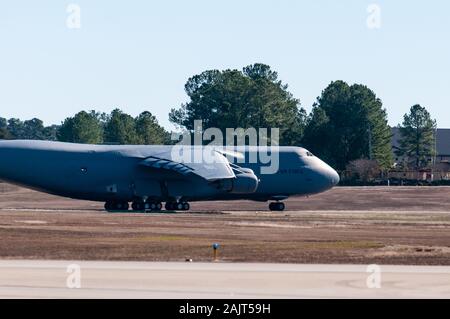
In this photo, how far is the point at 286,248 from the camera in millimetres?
41938

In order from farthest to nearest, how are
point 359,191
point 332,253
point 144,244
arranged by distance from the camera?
point 359,191, point 144,244, point 332,253

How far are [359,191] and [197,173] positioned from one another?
29.1 metres

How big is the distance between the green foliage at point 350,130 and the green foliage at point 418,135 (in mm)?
11879

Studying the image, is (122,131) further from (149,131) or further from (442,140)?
(442,140)

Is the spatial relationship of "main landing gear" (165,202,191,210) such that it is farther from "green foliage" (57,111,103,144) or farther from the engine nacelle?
"green foliage" (57,111,103,144)

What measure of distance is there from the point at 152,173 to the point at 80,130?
3573 inches

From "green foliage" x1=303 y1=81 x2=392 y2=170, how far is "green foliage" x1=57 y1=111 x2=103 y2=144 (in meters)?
34.0

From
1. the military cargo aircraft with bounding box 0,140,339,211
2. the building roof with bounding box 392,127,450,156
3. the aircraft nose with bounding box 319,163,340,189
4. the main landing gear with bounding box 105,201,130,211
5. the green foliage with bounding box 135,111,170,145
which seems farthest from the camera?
the building roof with bounding box 392,127,450,156

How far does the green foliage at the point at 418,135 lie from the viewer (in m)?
159

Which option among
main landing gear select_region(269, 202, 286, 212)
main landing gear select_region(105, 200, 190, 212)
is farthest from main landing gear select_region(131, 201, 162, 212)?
main landing gear select_region(269, 202, 286, 212)

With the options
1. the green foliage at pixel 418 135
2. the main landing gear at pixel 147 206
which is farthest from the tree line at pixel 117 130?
the main landing gear at pixel 147 206

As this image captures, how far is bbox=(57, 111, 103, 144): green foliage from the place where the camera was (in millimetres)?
163875
